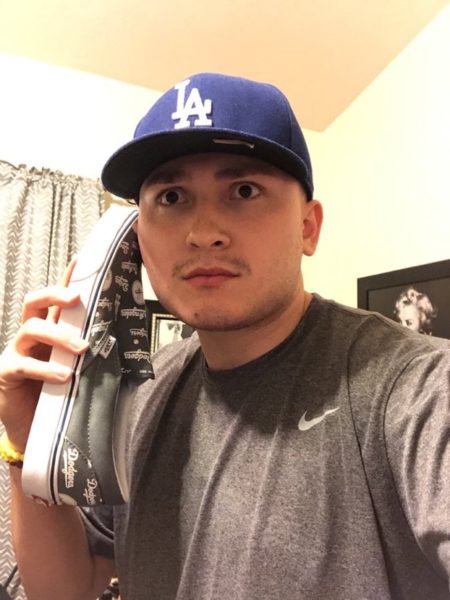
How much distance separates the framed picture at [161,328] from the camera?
191cm

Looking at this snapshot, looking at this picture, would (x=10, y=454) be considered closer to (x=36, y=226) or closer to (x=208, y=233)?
(x=208, y=233)

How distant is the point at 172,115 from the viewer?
2.10 ft

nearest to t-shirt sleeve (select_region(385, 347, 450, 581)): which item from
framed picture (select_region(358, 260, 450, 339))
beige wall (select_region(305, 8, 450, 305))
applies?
framed picture (select_region(358, 260, 450, 339))

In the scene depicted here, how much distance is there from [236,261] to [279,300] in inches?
3.2

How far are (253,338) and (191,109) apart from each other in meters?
0.32

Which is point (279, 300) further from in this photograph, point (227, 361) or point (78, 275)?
point (78, 275)

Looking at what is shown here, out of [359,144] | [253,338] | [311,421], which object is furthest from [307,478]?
[359,144]

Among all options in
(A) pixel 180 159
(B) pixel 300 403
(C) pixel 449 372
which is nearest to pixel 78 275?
(A) pixel 180 159

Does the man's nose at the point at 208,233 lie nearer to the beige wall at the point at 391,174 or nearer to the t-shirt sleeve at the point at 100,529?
the t-shirt sleeve at the point at 100,529

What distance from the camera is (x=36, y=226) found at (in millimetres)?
1788

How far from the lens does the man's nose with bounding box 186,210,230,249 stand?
2.11 feet

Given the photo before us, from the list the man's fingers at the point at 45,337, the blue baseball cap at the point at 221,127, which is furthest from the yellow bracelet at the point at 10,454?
the blue baseball cap at the point at 221,127

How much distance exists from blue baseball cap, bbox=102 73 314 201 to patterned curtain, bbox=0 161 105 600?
3.95 ft

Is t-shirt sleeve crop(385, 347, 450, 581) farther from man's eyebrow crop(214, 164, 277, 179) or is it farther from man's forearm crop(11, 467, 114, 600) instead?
man's forearm crop(11, 467, 114, 600)
